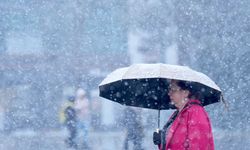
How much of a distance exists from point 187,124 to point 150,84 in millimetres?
726

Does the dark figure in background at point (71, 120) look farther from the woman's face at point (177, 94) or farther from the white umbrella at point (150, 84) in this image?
the woman's face at point (177, 94)

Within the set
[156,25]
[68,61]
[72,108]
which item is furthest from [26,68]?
[72,108]

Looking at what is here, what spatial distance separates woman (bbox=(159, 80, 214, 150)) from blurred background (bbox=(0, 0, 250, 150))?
15.0 metres

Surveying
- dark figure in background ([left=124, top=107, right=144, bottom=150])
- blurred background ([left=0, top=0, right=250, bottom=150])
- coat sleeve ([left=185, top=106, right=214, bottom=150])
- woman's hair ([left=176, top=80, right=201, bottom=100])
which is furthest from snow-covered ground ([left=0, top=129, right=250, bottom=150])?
coat sleeve ([left=185, top=106, right=214, bottom=150])

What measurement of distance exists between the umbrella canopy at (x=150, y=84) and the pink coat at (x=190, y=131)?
0.19 metres

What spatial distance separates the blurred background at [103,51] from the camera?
19.7 m

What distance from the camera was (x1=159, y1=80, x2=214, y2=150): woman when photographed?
3572mm

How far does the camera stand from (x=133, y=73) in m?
3.87

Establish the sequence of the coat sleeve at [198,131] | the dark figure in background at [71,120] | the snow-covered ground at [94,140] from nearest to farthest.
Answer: the coat sleeve at [198,131], the dark figure in background at [71,120], the snow-covered ground at [94,140]

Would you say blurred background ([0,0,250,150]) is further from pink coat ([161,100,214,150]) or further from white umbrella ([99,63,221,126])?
pink coat ([161,100,214,150])

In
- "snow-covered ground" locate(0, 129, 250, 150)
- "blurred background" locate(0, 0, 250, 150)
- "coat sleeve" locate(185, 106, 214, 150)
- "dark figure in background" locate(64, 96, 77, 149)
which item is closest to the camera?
"coat sleeve" locate(185, 106, 214, 150)

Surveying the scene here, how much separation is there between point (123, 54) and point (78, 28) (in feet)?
6.97

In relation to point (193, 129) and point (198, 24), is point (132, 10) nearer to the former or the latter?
point (198, 24)

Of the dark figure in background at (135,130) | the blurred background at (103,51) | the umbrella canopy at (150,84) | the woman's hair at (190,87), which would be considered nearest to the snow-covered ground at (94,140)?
the blurred background at (103,51)
